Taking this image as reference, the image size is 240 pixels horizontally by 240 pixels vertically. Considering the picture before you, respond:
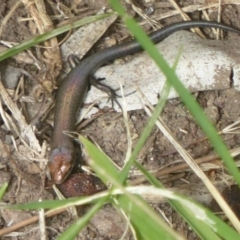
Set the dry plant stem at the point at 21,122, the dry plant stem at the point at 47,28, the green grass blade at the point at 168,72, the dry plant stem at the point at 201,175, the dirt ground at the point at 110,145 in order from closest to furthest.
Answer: the green grass blade at the point at 168,72 < the dry plant stem at the point at 201,175 < the dirt ground at the point at 110,145 < the dry plant stem at the point at 21,122 < the dry plant stem at the point at 47,28

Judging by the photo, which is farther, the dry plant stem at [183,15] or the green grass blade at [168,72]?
the dry plant stem at [183,15]

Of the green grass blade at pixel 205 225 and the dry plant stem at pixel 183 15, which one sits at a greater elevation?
the dry plant stem at pixel 183 15

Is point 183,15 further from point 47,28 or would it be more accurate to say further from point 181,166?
point 181,166

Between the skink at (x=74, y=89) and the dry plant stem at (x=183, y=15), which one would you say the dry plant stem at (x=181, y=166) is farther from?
the dry plant stem at (x=183, y=15)

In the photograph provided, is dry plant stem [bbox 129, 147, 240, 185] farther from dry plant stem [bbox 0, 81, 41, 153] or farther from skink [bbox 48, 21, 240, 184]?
dry plant stem [bbox 0, 81, 41, 153]

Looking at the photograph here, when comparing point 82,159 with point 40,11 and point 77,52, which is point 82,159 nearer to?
point 77,52

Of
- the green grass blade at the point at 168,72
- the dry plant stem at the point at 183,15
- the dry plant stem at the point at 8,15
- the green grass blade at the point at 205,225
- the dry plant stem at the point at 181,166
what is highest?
the dry plant stem at the point at 183,15

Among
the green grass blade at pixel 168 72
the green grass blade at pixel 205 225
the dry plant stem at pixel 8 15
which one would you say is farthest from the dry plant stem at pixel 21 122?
the green grass blade at pixel 168 72
